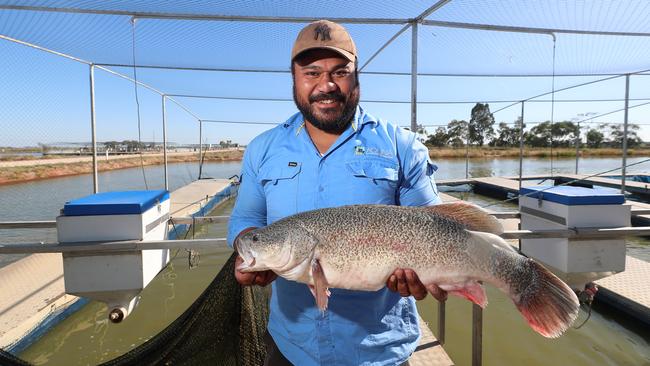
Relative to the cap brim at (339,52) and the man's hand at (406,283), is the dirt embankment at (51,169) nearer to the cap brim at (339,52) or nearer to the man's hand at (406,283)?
the cap brim at (339,52)

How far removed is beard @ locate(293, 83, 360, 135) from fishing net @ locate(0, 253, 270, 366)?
5.51 ft

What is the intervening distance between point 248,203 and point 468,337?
4.41 meters

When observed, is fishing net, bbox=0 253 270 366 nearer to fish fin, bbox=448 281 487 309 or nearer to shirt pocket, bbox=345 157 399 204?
shirt pocket, bbox=345 157 399 204

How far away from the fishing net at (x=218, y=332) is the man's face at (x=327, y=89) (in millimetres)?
1714

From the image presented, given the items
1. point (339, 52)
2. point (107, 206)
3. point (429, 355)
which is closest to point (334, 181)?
point (339, 52)

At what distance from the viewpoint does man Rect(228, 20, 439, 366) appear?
200 cm

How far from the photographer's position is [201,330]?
344cm

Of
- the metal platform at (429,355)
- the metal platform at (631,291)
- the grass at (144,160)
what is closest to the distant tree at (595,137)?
the grass at (144,160)

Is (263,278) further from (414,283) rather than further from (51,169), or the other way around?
(51,169)

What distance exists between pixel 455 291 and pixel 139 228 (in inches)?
99.7

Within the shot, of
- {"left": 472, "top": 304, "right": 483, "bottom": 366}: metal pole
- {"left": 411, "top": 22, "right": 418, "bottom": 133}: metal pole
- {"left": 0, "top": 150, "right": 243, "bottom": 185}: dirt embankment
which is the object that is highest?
{"left": 411, "top": 22, "right": 418, "bottom": 133}: metal pole

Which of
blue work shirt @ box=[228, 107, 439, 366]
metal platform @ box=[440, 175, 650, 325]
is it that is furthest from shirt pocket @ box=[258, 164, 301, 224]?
metal platform @ box=[440, 175, 650, 325]


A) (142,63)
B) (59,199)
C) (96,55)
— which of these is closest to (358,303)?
→ (96,55)

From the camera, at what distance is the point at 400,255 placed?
189 centimetres
